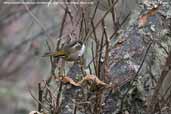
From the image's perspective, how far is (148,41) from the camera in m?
2.08

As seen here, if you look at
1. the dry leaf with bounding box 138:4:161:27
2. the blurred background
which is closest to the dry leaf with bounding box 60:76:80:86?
the dry leaf with bounding box 138:4:161:27

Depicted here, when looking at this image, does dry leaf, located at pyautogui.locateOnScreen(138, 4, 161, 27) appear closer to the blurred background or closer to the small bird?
the small bird

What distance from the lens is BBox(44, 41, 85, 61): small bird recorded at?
1871 mm

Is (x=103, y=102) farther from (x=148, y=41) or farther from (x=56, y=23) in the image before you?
(x=56, y=23)

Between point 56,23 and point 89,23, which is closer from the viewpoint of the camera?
point 89,23

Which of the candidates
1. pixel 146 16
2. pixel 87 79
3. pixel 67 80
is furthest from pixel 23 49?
pixel 87 79

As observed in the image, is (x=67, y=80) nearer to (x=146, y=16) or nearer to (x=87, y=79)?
(x=87, y=79)

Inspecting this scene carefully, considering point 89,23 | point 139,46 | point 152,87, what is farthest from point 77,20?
point 152,87

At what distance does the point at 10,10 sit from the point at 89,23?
9.21ft

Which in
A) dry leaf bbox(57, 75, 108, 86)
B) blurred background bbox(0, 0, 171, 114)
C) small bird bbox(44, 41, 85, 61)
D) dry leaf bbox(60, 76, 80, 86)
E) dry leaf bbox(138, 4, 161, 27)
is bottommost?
dry leaf bbox(57, 75, 108, 86)

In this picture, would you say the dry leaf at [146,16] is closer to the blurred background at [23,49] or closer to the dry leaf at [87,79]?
the dry leaf at [87,79]

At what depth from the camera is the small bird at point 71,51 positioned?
1871 millimetres

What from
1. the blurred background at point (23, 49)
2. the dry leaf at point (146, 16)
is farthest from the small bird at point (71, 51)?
the blurred background at point (23, 49)

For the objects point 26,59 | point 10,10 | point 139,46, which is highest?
point 10,10
